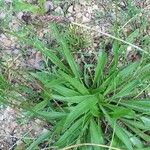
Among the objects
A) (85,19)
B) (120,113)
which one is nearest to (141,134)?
(120,113)

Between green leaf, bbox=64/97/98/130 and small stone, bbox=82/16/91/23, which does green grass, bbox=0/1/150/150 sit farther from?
small stone, bbox=82/16/91/23

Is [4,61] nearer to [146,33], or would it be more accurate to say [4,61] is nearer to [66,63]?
[66,63]

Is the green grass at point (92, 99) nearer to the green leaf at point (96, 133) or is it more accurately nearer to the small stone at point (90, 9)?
the green leaf at point (96, 133)

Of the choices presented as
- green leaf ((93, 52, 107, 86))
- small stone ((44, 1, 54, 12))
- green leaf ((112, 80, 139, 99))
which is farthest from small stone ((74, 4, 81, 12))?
green leaf ((112, 80, 139, 99))

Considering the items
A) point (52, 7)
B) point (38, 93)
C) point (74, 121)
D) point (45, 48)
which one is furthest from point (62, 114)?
point (52, 7)

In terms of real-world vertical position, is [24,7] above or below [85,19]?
above

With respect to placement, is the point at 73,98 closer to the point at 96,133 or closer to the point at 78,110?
the point at 78,110

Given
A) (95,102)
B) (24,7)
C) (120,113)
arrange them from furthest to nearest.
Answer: (24,7), (95,102), (120,113)

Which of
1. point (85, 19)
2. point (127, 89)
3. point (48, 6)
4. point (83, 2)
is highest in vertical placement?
point (48, 6)
